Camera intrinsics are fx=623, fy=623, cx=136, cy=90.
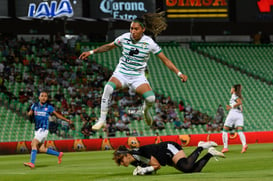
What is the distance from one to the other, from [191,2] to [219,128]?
1108 centimetres

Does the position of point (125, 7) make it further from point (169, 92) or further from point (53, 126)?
point (53, 126)

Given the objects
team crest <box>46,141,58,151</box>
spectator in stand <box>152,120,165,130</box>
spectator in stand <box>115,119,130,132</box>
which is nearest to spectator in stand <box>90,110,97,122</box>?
spectator in stand <box>115,119,130,132</box>

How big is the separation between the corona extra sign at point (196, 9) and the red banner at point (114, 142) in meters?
12.3

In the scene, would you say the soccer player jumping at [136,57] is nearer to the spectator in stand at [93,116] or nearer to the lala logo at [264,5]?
the spectator in stand at [93,116]

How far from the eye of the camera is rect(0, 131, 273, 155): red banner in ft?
96.8

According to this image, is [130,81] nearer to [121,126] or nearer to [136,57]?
[136,57]

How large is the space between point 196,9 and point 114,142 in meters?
15.6

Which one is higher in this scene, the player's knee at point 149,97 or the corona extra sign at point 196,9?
the corona extra sign at point 196,9

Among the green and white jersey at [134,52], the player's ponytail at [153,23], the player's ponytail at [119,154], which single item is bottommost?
the player's ponytail at [119,154]

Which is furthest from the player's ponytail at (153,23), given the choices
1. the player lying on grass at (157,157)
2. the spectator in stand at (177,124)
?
the spectator in stand at (177,124)

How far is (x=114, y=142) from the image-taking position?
30703 mm

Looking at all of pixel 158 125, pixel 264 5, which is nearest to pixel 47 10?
pixel 158 125

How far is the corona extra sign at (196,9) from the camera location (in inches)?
1670

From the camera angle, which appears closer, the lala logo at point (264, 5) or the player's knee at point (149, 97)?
the player's knee at point (149, 97)
